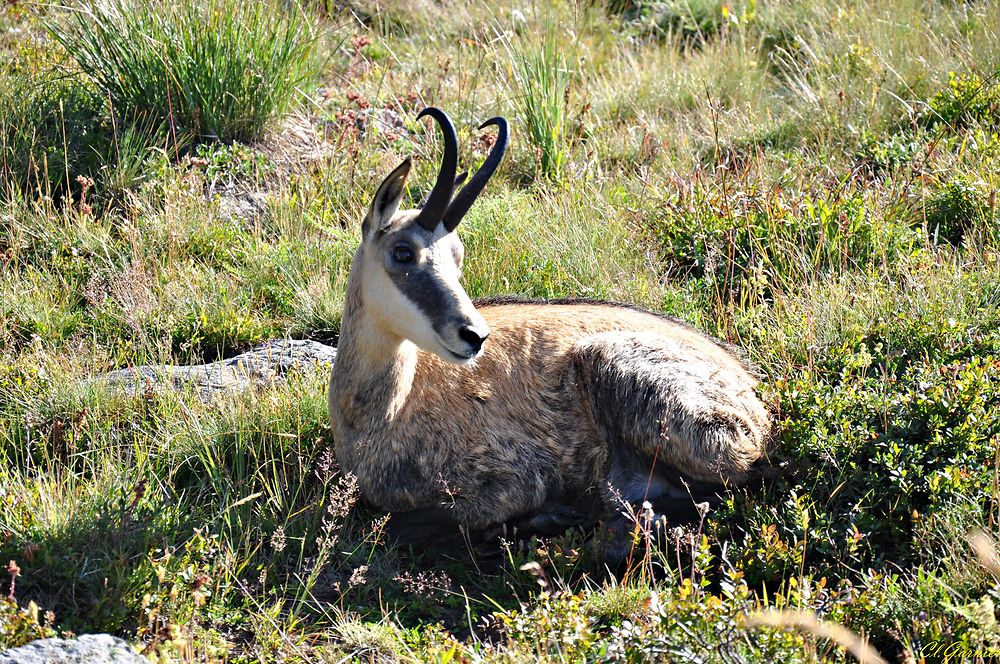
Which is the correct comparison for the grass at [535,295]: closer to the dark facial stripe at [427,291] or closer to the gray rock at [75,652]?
the gray rock at [75,652]

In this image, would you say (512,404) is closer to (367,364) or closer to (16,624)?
(367,364)

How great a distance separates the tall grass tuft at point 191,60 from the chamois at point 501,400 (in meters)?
3.49

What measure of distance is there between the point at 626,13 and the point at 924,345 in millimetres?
7113

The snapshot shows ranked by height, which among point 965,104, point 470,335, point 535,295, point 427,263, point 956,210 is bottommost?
point 535,295

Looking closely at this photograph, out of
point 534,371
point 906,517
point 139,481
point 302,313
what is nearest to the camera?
point 906,517

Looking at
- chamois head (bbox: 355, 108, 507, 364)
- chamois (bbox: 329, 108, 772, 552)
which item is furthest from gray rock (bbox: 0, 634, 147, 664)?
chamois head (bbox: 355, 108, 507, 364)

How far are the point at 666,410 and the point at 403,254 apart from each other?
162 centimetres

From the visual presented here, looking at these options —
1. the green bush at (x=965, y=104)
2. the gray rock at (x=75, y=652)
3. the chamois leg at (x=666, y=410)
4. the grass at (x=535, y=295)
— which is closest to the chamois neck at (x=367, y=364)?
the grass at (x=535, y=295)

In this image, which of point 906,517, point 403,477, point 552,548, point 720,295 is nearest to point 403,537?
point 403,477

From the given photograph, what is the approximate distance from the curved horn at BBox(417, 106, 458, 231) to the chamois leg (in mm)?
1199

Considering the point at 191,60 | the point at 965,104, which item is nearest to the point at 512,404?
the point at 191,60

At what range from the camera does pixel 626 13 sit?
39.6 ft

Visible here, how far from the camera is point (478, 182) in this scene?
208 inches

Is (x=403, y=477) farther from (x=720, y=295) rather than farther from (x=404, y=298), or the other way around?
(x=720, y=295)
